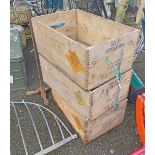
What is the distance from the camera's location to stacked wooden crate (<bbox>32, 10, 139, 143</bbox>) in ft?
6.50

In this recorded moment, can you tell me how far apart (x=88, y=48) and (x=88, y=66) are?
157mm

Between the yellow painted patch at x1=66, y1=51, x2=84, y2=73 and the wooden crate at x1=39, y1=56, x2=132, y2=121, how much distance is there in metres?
0.18

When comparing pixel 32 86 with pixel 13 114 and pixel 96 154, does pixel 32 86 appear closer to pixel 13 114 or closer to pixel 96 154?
pixel 13 114

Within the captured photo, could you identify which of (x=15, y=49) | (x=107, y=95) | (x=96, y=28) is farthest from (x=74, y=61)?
(x=15, y=49)

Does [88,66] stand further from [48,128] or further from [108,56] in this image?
[48,128]

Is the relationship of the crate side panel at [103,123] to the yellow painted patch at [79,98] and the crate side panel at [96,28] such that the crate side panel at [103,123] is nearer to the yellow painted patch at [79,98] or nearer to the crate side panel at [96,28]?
the yellow painted patch at [79,98]

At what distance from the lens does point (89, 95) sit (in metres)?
2.07

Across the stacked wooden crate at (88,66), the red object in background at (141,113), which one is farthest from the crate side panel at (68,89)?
the red object in background at (141,113)

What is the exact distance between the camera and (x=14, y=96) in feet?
10.7

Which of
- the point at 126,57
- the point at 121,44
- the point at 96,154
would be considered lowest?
the point at 96,154

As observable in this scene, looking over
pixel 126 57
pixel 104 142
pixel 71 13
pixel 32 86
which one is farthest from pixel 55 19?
pixel 104 142

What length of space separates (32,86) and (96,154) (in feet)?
4.72

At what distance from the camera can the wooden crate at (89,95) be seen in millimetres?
2141

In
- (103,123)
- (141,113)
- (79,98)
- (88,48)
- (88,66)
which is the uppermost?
(88,48)
